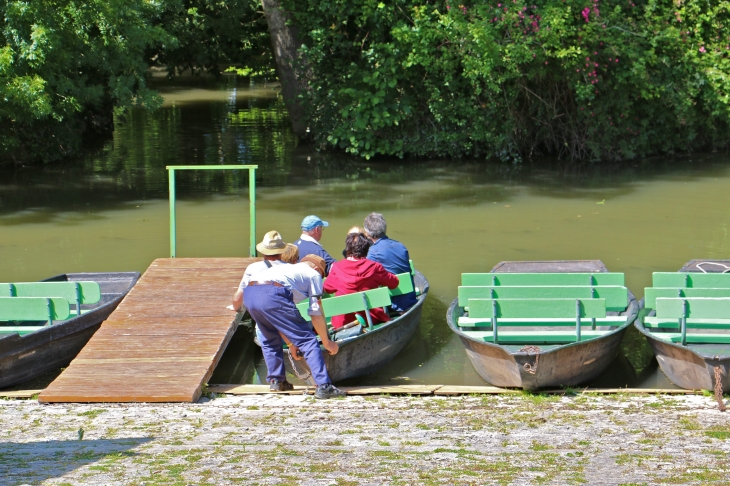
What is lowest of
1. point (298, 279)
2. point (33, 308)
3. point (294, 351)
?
point (294, 351)

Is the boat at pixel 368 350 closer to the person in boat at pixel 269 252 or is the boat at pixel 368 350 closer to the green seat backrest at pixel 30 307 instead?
the person in boat at pixel 269 252

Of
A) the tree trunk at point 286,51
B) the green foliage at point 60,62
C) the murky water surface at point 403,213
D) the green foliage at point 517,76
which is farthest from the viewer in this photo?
the tree trunk at point 286,51

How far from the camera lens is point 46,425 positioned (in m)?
6.74

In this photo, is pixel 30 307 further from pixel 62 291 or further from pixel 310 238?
pixel 310 238

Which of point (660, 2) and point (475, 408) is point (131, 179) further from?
point (475, 408)

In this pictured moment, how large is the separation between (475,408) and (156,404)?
255 centimetres

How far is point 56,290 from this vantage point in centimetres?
958

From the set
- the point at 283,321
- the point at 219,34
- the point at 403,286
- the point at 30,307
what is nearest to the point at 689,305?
the point at 403,286

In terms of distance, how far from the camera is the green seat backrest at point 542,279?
9.49 meters

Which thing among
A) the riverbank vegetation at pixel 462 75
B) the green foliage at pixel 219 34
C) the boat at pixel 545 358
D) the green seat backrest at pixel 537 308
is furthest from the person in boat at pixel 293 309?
the green foliage at pixel 219 34

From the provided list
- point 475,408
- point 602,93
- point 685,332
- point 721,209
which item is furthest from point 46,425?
point 602,93

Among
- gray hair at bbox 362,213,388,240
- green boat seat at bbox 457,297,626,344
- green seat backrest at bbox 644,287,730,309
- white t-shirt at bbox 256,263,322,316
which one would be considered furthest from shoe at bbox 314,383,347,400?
green seat backrest at bbox 644,287,730,309

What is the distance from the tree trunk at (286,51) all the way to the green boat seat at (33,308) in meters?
14.9

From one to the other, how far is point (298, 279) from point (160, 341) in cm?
185
